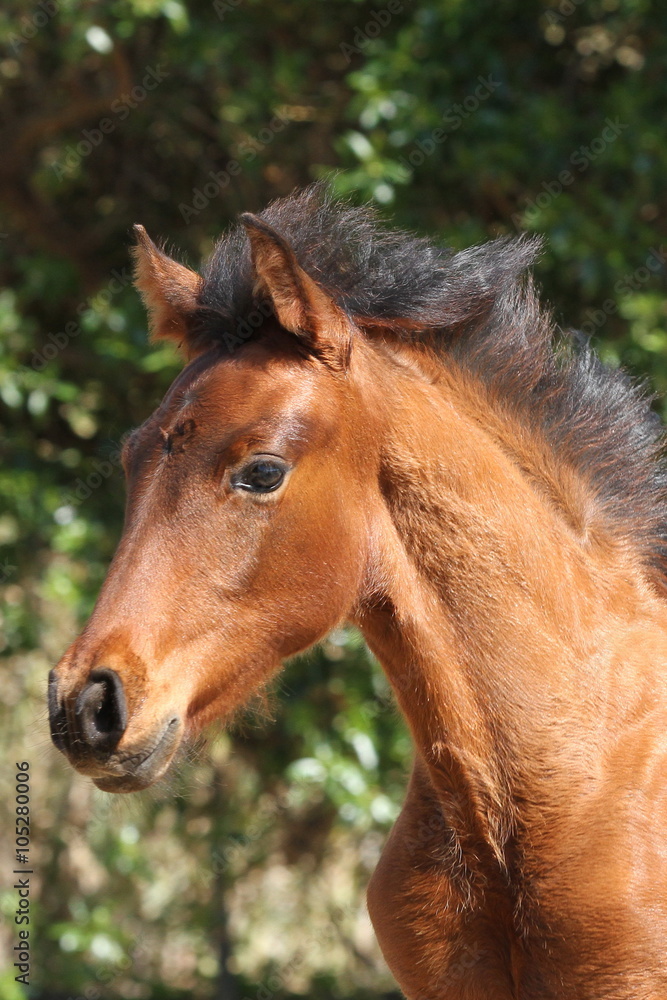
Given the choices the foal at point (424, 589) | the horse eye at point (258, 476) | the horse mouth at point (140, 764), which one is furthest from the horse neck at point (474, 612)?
the horse mouth at point (140, 764)

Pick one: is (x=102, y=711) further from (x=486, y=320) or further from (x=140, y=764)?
(x=486, y=320)

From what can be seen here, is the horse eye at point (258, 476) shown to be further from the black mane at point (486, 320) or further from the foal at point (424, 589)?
the black mane at point (486, 320)

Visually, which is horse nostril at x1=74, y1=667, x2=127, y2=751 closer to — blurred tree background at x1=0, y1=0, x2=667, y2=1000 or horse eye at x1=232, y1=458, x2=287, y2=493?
horse eye at x1=232, y1=458, x2=287, y2=493

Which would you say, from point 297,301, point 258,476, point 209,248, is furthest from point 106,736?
point 209,248

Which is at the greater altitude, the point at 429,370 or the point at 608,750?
the point at 429,370

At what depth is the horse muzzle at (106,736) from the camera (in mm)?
1796

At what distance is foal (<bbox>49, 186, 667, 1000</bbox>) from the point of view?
191 cm

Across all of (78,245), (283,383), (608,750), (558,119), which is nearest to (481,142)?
(558,119)

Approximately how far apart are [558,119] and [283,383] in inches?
A: 118

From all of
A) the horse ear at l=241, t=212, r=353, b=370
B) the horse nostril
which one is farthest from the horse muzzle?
the horse ear at l=241, t=212, r=353, b=370

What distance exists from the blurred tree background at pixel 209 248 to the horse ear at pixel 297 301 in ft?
7.54

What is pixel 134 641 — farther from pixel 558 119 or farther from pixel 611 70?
pixel 611 70

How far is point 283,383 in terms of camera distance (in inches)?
80.8

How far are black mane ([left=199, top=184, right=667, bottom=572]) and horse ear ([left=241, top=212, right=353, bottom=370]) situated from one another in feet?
0.43
